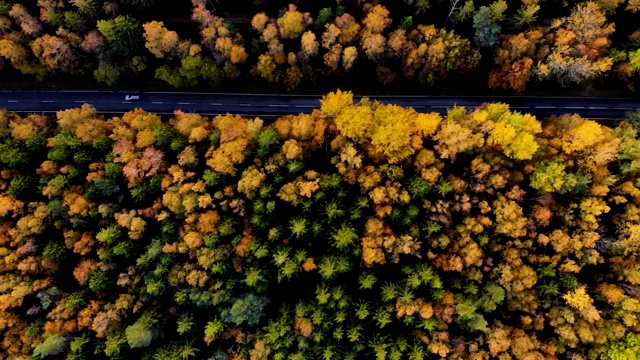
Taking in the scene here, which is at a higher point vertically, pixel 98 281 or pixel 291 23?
pixel 291 23

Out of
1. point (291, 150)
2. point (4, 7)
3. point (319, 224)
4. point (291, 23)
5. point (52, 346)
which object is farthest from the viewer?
point (4, 7)

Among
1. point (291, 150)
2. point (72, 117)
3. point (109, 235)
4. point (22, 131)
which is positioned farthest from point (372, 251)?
point (22, 131)

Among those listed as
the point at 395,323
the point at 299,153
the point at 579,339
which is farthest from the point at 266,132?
the point at 579,339

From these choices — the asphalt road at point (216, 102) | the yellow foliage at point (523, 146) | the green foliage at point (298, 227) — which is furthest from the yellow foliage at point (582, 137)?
the green foliage at point (298, 227)

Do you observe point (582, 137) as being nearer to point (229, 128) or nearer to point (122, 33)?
point (229, 128)

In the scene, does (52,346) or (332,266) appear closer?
(52,346)

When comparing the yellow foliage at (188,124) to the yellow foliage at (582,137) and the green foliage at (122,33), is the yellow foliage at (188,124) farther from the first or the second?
the yellow foliage at (582,137)

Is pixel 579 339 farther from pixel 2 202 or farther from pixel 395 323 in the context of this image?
pixel 2 202
